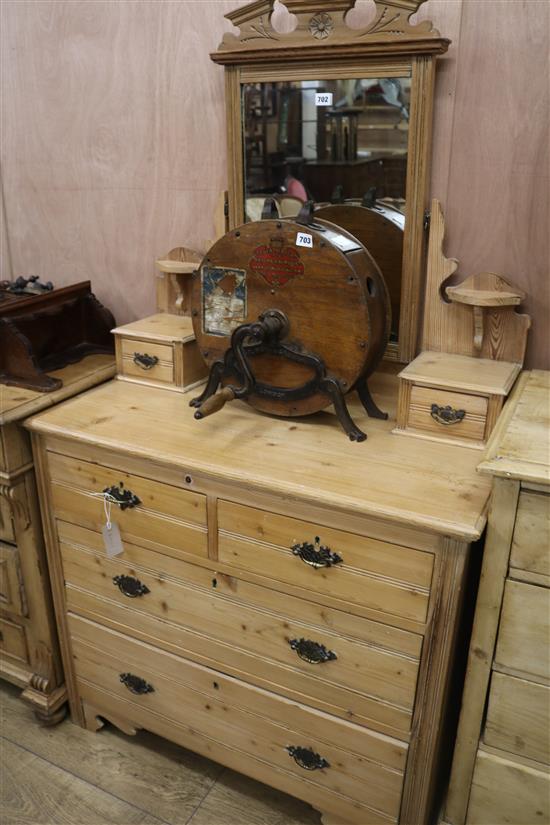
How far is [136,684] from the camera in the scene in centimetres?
A: 186

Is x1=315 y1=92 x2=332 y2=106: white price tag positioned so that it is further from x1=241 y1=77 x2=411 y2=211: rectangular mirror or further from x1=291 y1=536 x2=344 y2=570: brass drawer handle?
x1=291 y1=536 x2=344 y2=570: brass drawer handle

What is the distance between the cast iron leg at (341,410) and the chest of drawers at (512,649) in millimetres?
318

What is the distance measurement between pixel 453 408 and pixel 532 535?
37 centimetres

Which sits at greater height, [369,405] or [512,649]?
[369,405]

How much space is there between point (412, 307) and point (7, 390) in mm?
1059

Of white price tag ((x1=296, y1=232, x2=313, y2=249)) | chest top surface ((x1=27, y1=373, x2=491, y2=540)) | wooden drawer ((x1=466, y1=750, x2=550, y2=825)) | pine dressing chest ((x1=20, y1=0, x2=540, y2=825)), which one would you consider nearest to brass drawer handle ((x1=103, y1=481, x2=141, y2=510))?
pine dressing chest ((x1=20, y1=0, x2=540, y2=825))

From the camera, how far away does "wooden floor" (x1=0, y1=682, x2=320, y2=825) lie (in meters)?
1.79

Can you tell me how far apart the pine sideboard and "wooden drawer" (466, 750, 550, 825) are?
46.4 inches

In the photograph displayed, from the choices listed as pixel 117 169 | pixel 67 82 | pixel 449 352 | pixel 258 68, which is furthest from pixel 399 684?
pixel 67 82

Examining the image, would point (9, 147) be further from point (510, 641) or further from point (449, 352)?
point (510, 641)

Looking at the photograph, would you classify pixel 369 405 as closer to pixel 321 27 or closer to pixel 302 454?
pixel 302 454

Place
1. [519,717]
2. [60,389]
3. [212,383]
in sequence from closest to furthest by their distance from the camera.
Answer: [519,717] < [212,383] < [60,389]

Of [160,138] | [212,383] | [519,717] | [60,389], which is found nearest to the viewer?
[519,717]

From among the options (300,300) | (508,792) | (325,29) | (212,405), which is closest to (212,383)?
(212,405)
